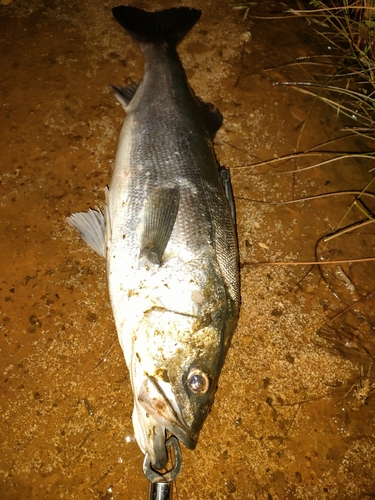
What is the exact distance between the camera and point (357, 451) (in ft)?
8.88

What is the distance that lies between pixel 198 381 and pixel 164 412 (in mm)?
253

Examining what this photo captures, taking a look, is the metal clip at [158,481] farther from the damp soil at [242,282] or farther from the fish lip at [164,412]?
the damp soil at [242,282]

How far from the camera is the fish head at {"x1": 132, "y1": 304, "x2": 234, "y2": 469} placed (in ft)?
6.80

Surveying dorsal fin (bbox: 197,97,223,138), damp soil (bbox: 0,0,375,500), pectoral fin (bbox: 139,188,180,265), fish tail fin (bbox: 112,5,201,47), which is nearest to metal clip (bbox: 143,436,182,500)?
damp soil (bbox: 0,0,375,500)

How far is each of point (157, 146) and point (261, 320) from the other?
62.1 inches

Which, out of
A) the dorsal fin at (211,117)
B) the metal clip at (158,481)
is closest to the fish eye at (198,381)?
the metal clip at (158,481)

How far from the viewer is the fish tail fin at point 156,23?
3.42m

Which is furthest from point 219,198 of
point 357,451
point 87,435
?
point 357,451

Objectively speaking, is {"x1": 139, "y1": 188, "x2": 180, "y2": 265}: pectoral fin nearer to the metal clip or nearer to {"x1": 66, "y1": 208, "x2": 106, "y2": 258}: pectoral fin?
{"x1": 66, "y1": 208, "x2": 106, "y2": 258}: pectoral fin

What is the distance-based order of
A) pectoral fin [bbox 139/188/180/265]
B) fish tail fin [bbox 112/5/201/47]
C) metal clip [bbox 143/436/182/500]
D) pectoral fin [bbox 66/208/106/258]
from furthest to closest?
fish tail fin [bbox 112/5/201/47]
pectoral fin [bbox 66/208/106/258]
pectoral fin [bbox 139/188/180/265]
metal clip [bbox 143/436/182/500]

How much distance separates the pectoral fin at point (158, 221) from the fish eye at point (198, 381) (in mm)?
687

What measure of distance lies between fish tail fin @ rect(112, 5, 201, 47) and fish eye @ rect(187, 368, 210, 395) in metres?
2.86

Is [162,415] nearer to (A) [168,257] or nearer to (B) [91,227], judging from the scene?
(A) [168,257]

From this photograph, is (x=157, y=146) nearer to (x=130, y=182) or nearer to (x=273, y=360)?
(x=130, y=182)
